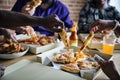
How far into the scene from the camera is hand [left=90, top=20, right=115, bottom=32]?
1.62 meters

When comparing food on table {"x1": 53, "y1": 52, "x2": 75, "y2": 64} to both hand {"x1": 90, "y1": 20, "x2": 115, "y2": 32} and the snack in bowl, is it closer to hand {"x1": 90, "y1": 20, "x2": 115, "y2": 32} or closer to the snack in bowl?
the snack in bowl

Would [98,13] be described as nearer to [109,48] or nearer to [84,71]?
[109,48]

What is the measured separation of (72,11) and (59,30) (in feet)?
8.38

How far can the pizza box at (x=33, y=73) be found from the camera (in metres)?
1.07

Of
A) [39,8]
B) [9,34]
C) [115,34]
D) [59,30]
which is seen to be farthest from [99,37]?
[39,8]

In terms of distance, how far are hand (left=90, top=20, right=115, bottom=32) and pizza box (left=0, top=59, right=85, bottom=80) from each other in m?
0.62

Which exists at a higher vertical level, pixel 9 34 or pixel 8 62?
pixel 9 34

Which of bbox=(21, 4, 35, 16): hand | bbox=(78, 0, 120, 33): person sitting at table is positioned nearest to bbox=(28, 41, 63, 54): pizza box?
bbox=(21, 4, 35, 16): hand

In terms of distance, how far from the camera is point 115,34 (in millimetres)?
1838

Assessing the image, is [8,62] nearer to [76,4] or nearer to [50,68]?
[50,68]

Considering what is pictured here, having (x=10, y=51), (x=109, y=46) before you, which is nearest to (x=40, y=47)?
(x=10, y=51)

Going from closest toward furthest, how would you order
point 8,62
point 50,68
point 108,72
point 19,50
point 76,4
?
point 108,72
point 50,68
point 8,62
point 19,50
point 76,4

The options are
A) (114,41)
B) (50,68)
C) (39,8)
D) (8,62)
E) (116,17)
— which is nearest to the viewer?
(50,68)

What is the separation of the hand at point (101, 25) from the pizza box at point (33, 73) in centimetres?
62
